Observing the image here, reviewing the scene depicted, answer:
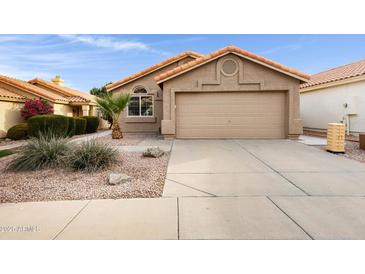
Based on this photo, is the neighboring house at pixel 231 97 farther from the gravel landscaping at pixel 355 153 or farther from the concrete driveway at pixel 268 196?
the concrete driveway at pixel 268 196

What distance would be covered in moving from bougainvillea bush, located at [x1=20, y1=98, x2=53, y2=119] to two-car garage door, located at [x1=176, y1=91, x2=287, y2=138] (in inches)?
429

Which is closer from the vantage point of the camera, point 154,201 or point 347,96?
point 154,201

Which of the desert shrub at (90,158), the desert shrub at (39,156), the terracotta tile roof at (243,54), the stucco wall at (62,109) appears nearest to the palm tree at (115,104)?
the terracotta tile roof at (243,54)

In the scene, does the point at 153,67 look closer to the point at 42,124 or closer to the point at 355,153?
the point at 42,124

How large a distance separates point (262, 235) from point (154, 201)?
2.04 m

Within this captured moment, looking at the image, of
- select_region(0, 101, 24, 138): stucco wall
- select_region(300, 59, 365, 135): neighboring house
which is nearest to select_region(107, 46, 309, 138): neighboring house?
select_region(300, 59, 365, 135): neighboring house

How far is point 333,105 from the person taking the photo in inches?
551

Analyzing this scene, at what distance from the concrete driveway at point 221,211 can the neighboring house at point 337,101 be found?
8.06 m

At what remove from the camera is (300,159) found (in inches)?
305

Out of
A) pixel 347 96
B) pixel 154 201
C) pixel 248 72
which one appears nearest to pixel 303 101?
Result: pixel 347 96

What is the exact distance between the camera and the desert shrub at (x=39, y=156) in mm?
6488

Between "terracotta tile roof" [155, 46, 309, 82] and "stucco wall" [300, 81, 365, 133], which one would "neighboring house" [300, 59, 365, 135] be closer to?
"stucco wall" [300, 81, 365, 133]

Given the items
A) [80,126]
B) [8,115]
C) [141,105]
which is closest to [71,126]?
[80,126]
